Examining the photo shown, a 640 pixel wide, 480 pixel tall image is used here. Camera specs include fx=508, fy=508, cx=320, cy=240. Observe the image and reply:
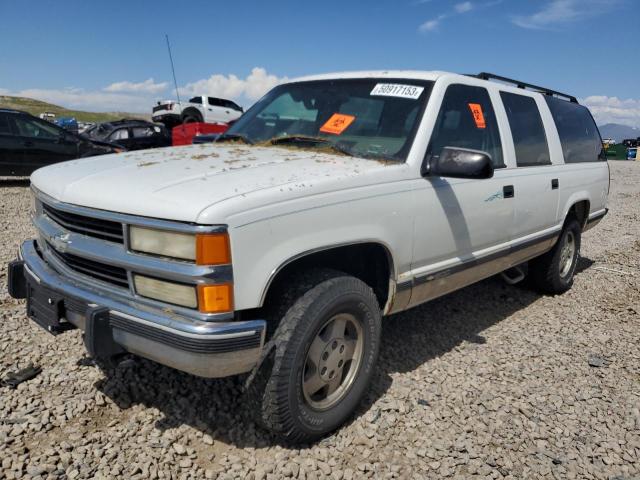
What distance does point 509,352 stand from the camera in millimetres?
3781

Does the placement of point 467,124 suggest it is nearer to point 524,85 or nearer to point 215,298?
point 524,85

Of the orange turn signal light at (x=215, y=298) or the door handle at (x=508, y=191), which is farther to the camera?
the door handle at (x=508, y=191)

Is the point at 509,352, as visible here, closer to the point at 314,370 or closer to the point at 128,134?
the point at 314,370

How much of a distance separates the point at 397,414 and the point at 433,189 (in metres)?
1.31

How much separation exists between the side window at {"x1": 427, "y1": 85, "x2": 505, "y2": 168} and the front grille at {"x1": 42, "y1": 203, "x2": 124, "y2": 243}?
70.0 inches

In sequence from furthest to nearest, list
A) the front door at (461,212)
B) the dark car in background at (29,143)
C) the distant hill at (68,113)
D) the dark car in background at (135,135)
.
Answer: the distant hill at (68,113), the dark car in background at (135,135), the dark car in background at (29,143), the front door at (461,212)

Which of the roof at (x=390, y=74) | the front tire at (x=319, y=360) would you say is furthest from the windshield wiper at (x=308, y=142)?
the front tire at (x=319, y=360)

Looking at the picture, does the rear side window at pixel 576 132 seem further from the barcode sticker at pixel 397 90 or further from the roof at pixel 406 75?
the barcode sticker at pixel 397 90

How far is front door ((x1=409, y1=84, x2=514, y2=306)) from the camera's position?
2.99m

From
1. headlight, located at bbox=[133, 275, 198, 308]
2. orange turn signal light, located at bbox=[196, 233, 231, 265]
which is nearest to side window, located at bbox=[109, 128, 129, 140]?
headlight, located at bbox=[133, 275, 198, 308]

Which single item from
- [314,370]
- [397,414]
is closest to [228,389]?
[314,370]

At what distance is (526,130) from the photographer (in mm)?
4133

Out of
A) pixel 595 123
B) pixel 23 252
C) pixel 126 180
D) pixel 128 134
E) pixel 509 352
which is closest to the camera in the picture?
pixel 126 180

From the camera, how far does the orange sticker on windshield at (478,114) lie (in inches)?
140
